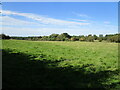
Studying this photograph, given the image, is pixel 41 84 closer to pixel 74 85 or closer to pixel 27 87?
pixel 27 87

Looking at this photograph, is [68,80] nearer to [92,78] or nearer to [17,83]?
[92,78]

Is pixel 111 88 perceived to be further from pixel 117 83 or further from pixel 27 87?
pixel 27 87

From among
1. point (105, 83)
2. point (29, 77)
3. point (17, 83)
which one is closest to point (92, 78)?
point (105, 83)

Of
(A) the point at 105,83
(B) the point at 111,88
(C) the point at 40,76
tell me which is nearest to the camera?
(B) the point at 111,88

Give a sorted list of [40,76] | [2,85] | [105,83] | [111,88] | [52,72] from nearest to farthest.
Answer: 1. [2,85]
2. [111,88]
3. [105,83]
4. [40,76]
5. [52,72]

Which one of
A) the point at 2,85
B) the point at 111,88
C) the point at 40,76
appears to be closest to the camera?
the point at 2,85

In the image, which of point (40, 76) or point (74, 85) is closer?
point (74, 85)

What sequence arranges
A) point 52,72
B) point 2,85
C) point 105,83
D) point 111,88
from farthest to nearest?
point 52,72 → point 105,83 → point 111,88 → point 2,85

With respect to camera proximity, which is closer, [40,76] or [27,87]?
[27,87]

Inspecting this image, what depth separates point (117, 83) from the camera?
7.72 metres

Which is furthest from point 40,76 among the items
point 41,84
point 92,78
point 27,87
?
point 92,78

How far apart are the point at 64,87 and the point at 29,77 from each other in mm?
2464

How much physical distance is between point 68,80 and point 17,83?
2.97 meters

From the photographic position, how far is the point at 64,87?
266 inches
